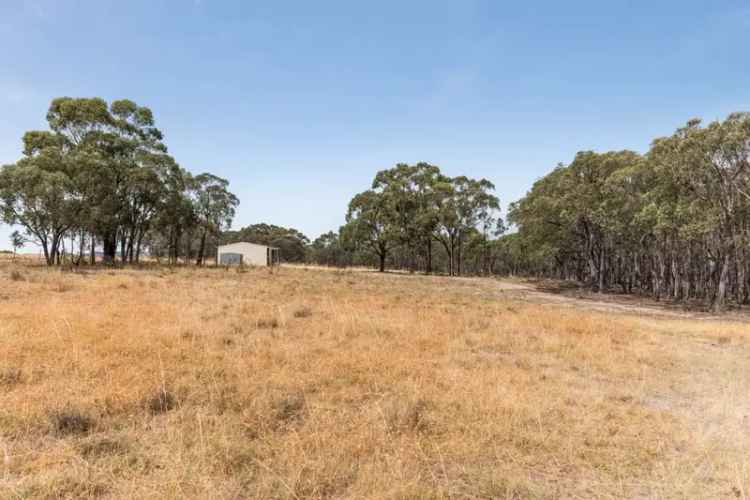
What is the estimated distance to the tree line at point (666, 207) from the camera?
72.3ft

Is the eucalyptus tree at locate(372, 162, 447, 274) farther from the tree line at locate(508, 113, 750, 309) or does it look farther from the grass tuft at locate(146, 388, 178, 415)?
the grass tuft at locate(146, 388, 178, 415)

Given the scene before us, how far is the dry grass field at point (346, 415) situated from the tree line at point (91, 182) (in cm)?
2448

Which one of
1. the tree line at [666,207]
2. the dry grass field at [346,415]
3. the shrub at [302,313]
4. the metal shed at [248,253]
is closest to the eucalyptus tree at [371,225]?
the metal shed at [248,253]

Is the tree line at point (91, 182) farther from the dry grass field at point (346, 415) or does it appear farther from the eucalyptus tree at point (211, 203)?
the dry grass field at point (346, 415)

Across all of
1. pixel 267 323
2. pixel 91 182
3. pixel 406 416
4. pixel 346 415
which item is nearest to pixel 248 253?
pixel 91 182

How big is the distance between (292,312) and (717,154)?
2604 centimetres

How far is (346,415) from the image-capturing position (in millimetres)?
4281

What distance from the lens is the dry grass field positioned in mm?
3041

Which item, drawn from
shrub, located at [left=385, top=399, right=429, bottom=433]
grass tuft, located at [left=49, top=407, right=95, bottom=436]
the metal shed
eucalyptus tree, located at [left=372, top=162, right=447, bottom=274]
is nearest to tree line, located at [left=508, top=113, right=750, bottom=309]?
eucalyptus tree, located at [left=372, top=162, right=447, bottom=274]

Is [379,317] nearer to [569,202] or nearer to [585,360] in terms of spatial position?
[585,360]

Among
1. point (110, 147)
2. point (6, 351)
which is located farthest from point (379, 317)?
point (110, 147)

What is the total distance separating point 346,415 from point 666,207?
88.8ft

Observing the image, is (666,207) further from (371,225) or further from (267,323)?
(371,225)

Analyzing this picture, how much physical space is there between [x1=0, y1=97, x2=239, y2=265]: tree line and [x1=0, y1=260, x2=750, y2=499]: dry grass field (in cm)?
2448
